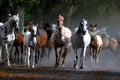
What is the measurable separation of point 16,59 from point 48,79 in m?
15.7

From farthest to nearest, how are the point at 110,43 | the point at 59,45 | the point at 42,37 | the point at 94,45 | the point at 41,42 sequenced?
the point at 110,43 < the point at 94,45 < the point at 42,37 < the point at 41,42 < the point at 59,45

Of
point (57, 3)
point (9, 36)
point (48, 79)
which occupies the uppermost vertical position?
point (57, 3)

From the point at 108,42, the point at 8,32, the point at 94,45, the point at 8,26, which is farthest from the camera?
the point at 108,42

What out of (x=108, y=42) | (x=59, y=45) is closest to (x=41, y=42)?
(x=59, y=45)

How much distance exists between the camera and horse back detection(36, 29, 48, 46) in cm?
3716

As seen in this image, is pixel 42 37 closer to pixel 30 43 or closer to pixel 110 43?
pixel 30 43

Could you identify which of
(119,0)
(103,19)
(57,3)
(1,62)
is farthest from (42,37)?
(103,19)

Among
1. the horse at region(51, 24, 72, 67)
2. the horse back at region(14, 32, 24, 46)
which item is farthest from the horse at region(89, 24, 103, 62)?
the horse at region(51, 24, 72, 67)

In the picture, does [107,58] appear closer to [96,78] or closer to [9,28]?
[9,28]

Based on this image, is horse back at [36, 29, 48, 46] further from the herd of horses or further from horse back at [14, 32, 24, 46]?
horse back at [14, 32, 24, 46]

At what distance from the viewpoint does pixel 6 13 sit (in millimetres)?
41281

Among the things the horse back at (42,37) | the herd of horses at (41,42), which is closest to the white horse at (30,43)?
the herd of horses at (41,42)

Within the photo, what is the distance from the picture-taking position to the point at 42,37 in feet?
124

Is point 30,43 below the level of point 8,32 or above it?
below
